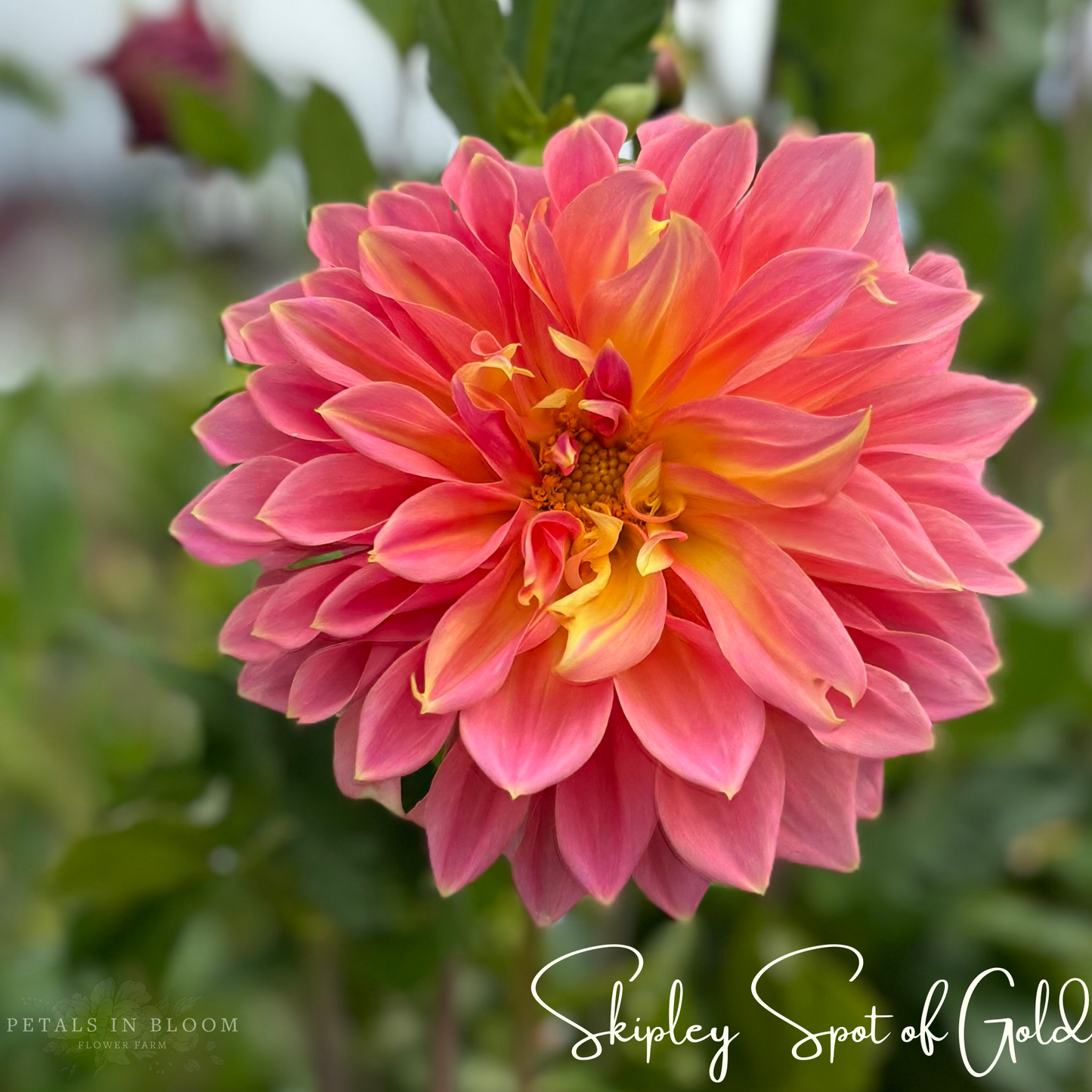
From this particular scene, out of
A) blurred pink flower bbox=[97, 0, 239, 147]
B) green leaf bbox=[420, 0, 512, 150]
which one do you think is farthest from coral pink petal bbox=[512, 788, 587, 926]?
blurred pink flower bbox=[97, 0, 239, 147]

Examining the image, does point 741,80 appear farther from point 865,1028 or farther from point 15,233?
point 15,233

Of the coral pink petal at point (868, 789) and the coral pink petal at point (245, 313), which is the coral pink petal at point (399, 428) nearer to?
the coral pink petal at point (245, 313)

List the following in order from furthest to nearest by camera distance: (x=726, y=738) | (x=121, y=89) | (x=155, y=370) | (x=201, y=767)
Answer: (x=155, y=370) < (x=121, y=89) < (x=201, y=767) < (x=726, y=738)

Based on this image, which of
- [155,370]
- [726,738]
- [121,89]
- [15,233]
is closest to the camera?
[726,738]

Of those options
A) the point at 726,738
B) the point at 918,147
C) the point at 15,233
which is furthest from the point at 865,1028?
the point at 15,233

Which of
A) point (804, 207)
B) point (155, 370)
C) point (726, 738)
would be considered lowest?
point (155, 370)

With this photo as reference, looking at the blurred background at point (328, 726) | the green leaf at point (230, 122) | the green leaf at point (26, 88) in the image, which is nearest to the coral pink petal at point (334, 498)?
the blurred background at point (328, 726)
